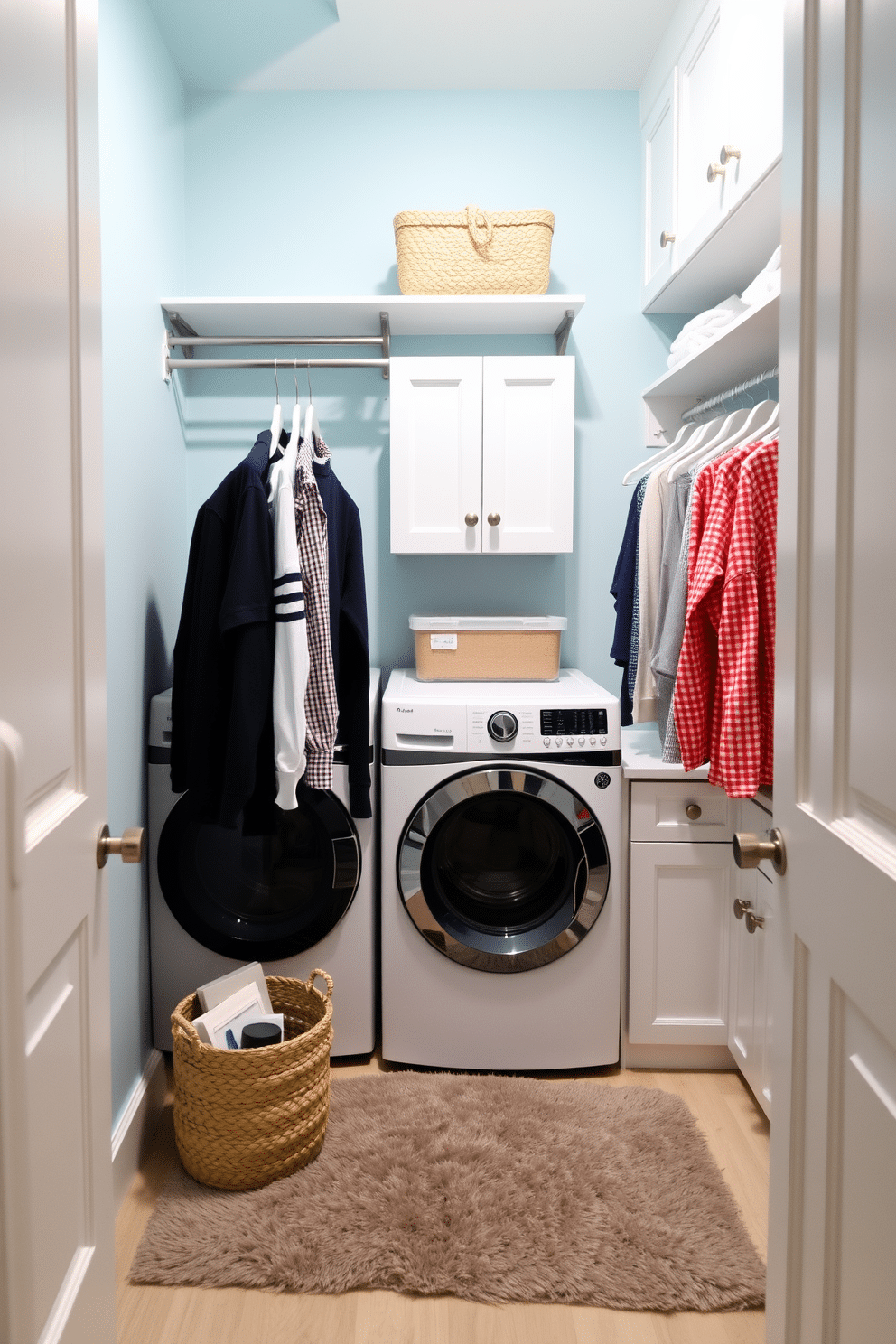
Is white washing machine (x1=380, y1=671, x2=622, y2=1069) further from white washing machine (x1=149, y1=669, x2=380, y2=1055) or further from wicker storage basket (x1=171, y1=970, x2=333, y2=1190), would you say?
wicker storage basket (x1=171, y1=970, x2=333, y2=1190)

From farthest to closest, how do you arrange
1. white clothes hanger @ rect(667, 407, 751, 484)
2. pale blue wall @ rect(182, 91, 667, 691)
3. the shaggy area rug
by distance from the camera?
1. pale blue wall @ rect(182, 91, 667, 691)
2. white clothes hanger @ rect(667, 407, 751, 484)
3. the shaggy area rug

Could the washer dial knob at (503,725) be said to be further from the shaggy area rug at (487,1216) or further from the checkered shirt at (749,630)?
the shaggy area rug at (487,1216)

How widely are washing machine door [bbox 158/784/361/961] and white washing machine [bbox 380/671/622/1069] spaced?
0.12 metres

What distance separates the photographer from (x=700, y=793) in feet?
7.57

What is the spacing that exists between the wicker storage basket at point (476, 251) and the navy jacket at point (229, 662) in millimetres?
761

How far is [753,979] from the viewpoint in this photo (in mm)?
2119

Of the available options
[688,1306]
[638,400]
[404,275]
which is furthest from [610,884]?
[404,275]

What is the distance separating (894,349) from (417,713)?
1.65 meters

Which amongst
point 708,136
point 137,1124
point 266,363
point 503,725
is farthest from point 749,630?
point 137,1124

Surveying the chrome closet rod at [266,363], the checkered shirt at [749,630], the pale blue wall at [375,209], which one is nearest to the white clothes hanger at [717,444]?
the checkered shirt at [749,630]

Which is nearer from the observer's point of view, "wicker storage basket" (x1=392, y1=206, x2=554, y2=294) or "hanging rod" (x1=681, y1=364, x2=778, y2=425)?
"hanging rod" (x1=681, y1=364, x2=778, y2=425)

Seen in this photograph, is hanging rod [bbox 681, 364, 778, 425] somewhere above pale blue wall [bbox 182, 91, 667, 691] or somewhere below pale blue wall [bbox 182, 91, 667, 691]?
below

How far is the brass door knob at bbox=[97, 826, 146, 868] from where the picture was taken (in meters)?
1.03

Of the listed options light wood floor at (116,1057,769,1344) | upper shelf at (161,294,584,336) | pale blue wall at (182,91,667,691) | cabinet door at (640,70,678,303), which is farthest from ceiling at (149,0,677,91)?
light wood floor at (116,1057,769,1344)
